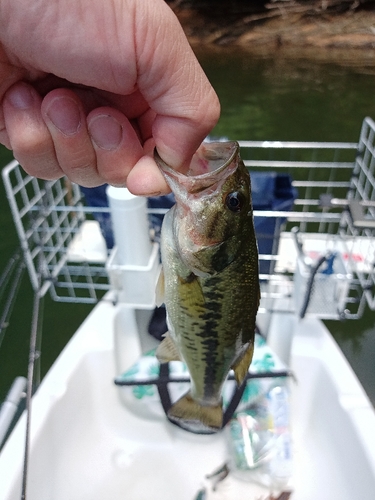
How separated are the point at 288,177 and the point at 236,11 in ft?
26.4

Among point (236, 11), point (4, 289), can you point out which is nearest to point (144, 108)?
point (4, 289)

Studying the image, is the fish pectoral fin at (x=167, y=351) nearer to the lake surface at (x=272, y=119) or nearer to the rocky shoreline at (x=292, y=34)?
the lake surface at (x=272, y=119)

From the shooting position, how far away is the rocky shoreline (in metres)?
7.04

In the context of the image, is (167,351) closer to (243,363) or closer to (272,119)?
(243,363)

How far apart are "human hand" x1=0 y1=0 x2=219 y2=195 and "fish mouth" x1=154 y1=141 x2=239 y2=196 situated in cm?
2

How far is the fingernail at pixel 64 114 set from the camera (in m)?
0.59

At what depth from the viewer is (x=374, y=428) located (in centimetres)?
120

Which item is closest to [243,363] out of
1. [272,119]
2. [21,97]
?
[21,97]

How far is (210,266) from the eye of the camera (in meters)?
0.72

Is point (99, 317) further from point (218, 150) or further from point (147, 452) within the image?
point (218, 150)

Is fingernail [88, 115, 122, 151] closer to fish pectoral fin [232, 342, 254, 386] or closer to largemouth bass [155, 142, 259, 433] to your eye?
largemouth bass [155, 142, 259, 433]

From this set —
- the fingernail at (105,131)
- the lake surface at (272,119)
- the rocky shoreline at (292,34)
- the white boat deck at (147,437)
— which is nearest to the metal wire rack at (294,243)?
the white boat deck at (147,437)

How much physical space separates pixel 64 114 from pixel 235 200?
0.28 meters

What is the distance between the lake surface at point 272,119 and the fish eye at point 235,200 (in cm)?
153
